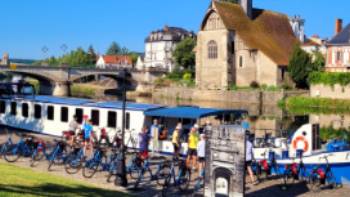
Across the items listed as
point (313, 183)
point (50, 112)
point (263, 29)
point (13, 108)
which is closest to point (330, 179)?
point (313, 183)

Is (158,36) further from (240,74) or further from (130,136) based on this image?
(130,136)

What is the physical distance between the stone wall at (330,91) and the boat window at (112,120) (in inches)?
1583

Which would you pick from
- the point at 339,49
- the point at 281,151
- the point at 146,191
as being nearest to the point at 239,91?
the point at 339,49

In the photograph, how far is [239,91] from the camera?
65.8m

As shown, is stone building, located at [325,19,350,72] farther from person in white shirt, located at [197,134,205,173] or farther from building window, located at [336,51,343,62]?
person in white shirt, located at [197,134,205,173]

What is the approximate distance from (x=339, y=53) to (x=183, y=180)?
54165 millimetres

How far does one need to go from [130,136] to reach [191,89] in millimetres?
49419

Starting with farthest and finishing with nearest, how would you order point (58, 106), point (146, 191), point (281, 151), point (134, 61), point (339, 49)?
1. point (134, 61)
2. point (339, 49)
3. point (58, 106)
4. point (281, 151)
5. point (146, 191)

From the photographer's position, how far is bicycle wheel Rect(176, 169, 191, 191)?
49.5 feet

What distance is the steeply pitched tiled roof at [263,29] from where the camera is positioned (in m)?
71.2

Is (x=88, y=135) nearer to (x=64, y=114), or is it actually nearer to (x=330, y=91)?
(x=64, y=114)

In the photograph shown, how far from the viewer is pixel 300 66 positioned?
6425cm

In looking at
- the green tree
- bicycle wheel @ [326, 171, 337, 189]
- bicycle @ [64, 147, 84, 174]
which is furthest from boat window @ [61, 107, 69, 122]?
the green tree

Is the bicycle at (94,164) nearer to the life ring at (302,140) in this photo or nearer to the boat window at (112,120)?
the boat window at (112,120)
